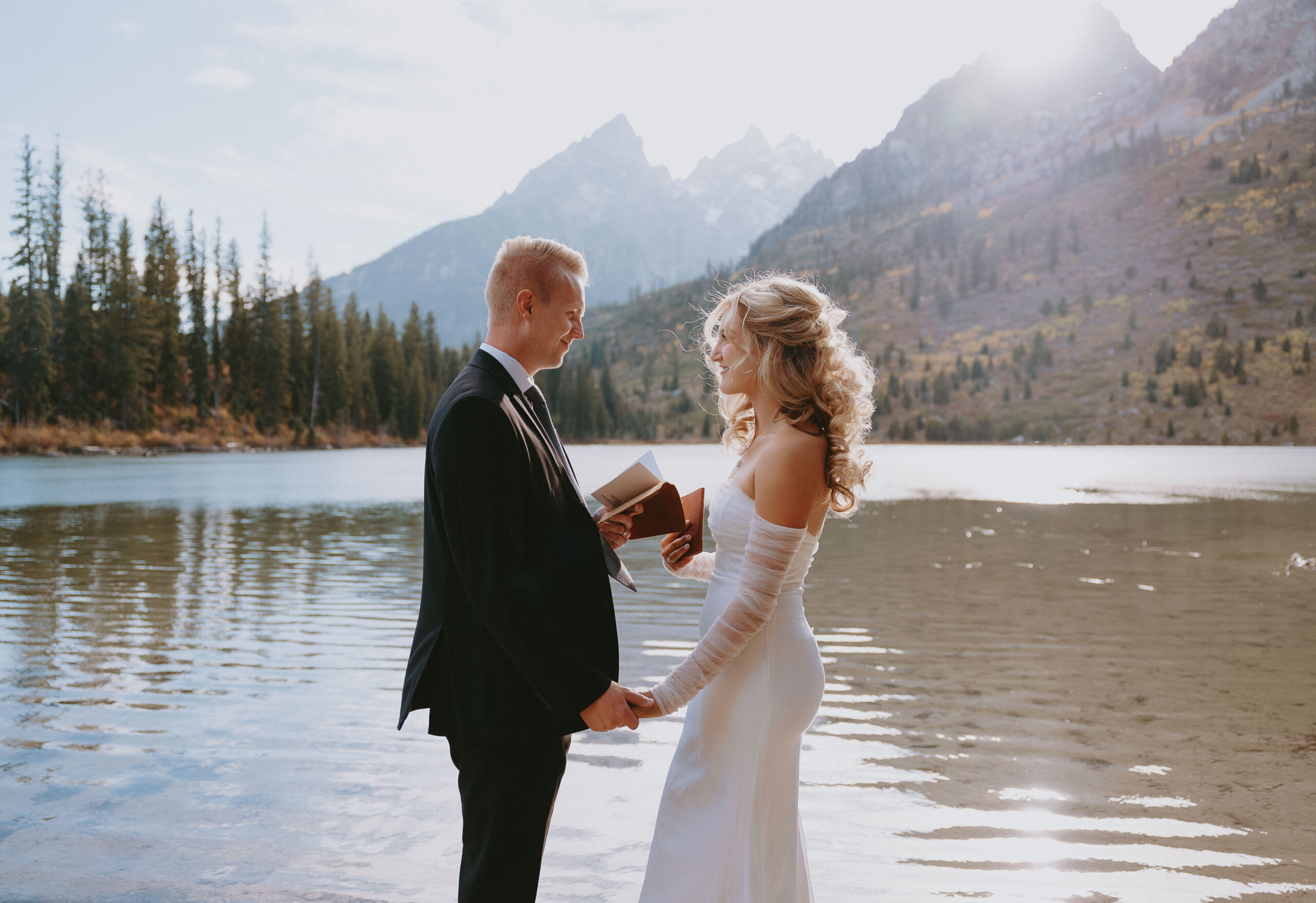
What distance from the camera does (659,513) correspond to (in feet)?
9.50

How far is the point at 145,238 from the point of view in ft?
232

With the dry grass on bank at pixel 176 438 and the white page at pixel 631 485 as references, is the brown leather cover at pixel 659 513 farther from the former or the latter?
the dry grass on bank at pixel 176 438

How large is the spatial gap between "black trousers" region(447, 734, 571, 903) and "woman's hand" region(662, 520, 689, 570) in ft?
2.75

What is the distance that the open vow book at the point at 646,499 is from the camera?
2807 mm

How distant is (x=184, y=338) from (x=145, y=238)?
353 inches

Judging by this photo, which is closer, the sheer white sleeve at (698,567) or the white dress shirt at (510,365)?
the white dress shirt at (510,365)

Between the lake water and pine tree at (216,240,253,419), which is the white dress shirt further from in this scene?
pine tree at (216,240,253,419)

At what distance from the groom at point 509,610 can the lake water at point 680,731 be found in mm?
1604

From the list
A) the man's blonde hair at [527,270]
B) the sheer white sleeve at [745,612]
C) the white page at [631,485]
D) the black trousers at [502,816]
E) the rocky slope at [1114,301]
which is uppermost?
the rocky slope at [1114,301]

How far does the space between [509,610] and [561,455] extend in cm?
57

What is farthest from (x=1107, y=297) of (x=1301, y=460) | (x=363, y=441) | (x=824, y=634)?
(x=824, y=634)

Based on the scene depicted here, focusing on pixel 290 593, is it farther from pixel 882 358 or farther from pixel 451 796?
pixel 882 358

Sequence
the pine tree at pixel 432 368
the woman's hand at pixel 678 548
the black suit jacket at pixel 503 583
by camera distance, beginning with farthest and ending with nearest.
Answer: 1. the pine tree at pixel 432 368
2. the woman's hand at pixel 678 548
3. the black suit jacket at pixel 503 583

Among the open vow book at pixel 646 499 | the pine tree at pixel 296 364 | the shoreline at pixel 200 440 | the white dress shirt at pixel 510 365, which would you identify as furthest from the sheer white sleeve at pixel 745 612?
the pine tree at pixel 296 364
